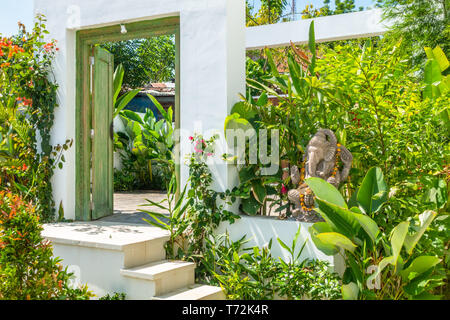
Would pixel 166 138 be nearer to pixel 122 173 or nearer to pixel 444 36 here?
pixel 122 173

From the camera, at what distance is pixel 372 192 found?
11.6 ft

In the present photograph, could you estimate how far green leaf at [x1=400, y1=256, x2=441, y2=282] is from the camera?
127 inches

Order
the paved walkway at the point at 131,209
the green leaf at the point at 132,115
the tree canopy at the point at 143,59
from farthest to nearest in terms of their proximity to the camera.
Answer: the tree canopy at the point at 143,59 < the green leaf at the point at 132,115 < the paved walkway at the point at 131,209

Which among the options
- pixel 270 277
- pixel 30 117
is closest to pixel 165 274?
pixel 270 277

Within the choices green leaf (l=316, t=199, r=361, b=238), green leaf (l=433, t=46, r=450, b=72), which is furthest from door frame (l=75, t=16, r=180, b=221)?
green leaf (l=433, t=46, r=450, b=72)

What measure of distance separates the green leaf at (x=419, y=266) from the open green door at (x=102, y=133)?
3.80m

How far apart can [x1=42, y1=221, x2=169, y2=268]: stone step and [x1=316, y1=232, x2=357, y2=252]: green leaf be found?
5.96ft

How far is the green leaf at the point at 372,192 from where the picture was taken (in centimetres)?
349

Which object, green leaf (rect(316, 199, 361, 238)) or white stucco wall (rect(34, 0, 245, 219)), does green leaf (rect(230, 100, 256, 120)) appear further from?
green leaf (rect(316, 199, 361, 238))

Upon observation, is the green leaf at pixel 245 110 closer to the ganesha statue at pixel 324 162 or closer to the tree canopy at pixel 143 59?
the ganesha statue at pixel 324 162

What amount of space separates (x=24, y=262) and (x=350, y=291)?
2.28 metres

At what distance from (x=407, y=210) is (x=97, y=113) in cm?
392

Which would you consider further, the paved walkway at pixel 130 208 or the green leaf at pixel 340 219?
the paved walkway at pixel 130 208

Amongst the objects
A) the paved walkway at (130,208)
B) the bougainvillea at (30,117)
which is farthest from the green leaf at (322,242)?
the bougainvillea at (30,117)
